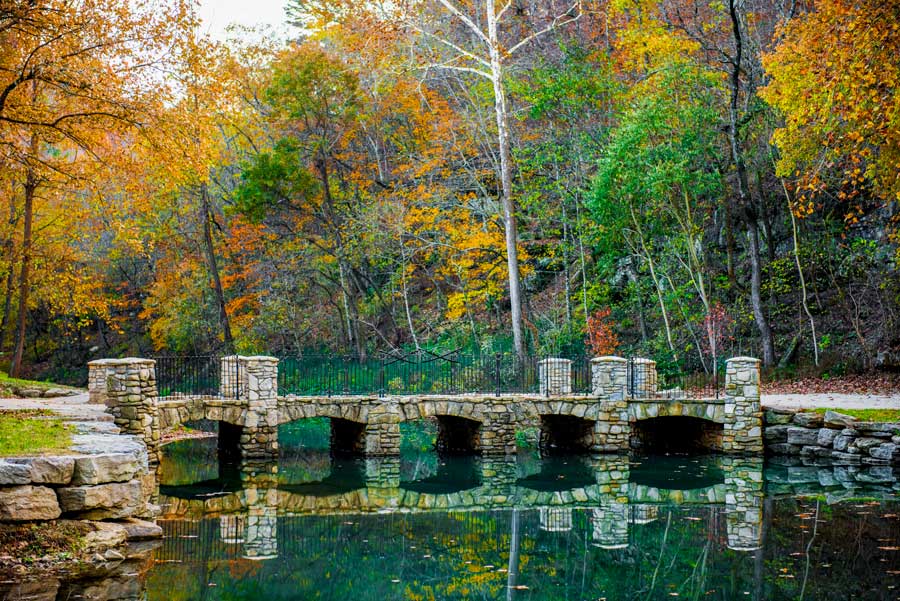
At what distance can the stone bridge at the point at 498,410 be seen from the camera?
20.5 meters

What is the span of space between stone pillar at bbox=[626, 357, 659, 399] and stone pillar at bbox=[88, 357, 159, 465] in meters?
10.6

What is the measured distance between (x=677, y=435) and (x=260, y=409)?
1023 centimetres

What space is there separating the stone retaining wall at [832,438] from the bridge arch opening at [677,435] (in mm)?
1545

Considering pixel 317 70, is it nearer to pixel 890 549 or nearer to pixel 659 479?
pixel 659 479

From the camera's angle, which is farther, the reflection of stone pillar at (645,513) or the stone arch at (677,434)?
the stone arch at (677,434)

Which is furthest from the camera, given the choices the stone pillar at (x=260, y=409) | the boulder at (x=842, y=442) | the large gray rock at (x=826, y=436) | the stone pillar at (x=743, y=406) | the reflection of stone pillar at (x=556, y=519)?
the stone pillar at (x=743, y=406)

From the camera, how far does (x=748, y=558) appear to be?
11359 mm

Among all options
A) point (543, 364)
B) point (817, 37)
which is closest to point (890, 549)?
point (817, 37)

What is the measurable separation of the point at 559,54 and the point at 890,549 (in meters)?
22.1

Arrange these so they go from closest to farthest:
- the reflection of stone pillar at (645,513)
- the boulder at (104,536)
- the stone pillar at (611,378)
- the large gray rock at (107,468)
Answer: the boulder at (104,536) < the large gray rock at (107,468) < the reflection of stone pillar at (645,513) < the stone pillar at (611,378)

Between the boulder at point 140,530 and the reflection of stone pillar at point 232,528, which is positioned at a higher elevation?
the boulder at point 140,530

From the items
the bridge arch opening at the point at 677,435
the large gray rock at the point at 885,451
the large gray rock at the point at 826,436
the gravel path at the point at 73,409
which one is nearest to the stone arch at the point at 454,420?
the bridge arch opening at the point at 677,435

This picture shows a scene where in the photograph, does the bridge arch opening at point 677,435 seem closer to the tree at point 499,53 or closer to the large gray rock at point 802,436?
the large gray rock at point 802,436

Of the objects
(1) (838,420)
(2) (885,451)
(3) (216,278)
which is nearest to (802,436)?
(1) (838,420)
